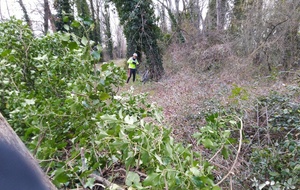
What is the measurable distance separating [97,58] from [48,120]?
1.71ft

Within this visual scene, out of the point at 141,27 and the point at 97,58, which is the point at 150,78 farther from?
the point at 97,58

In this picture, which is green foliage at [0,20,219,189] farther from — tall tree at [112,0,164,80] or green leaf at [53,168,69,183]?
tall tree at [112,0,164,80]

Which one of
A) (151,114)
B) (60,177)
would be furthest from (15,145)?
(151,114)

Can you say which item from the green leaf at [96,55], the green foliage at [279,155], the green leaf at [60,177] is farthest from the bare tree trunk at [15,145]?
the green foliage at [279,155]

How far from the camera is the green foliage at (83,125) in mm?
799

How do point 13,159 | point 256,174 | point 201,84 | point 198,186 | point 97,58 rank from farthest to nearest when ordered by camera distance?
point 201,84 < point 256,174 < point 97,58 < point 198,186 < point 13,159

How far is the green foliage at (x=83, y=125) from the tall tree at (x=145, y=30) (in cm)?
869

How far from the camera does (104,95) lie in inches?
43.1

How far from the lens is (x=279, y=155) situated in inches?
103

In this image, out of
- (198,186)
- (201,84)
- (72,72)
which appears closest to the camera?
(198,186)

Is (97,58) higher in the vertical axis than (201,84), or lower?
higher

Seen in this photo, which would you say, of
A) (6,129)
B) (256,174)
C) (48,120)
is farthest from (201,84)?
(6,129)

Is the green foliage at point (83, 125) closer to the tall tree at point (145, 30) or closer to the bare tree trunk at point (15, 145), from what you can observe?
the bare tree trunk at point (15, 145)

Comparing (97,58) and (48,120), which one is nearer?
(97,58)
